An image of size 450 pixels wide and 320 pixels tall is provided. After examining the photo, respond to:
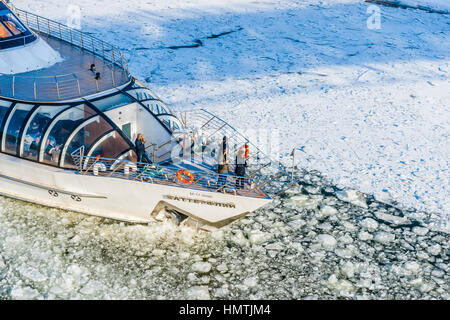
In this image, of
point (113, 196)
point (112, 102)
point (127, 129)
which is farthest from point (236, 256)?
point (112, 102)

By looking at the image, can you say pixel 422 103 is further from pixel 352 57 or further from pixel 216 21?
pixel 216 21

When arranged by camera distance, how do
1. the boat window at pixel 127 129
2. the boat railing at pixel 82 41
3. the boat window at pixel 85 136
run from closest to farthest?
the boat window at pixel 85 136 → the boat window at pixel 127 129 → the boat railing at pixel 82 41

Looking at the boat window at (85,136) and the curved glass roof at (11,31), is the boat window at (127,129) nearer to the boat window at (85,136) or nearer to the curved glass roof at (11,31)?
the boat window at (85,136)

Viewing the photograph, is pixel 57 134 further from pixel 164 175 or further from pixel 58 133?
pixel 164 175

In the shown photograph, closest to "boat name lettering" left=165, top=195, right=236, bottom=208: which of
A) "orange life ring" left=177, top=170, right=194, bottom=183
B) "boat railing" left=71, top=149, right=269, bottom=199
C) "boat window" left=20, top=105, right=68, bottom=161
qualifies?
"boat railing" left=71, top=149, right=269, bottom=199

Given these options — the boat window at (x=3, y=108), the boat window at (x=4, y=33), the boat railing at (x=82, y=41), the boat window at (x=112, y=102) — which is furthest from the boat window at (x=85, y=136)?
the boat window at (x=4, y=33)

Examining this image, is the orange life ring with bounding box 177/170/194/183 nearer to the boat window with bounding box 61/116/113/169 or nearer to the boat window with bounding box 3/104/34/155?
the boat window with bounding box 61/116/113/169
